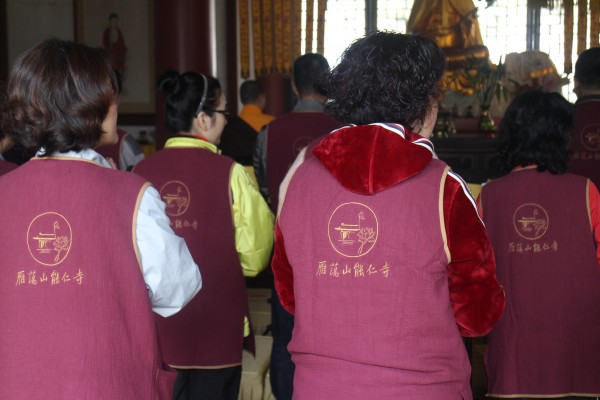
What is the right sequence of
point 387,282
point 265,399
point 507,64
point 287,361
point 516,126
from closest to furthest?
point 387,282
point 516,126
point 287,361
point 265,399
point 507,64

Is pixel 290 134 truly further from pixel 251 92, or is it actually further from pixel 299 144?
pixel 251 92

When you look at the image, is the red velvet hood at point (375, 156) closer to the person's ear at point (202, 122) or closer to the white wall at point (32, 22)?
the person's ear at point (202, 122)

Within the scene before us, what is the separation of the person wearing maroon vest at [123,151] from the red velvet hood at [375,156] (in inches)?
77.8

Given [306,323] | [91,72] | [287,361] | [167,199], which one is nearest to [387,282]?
[306,323]

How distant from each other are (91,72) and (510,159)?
1.19 metres

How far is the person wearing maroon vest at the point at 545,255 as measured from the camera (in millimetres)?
2096

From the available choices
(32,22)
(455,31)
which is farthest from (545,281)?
(32,22)

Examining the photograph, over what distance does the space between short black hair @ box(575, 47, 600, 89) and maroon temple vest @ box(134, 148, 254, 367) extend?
158 cm

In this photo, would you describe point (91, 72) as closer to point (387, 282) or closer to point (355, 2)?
point (387, 282)

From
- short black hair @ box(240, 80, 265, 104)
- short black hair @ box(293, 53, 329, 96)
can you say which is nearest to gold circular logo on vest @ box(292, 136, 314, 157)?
short black hair @ box(293, 53, 329, 96)

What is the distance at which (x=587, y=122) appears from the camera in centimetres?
316

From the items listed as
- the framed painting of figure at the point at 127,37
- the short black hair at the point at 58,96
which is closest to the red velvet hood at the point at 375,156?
the short black hair at the point at 58,96

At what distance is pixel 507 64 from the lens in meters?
6.94

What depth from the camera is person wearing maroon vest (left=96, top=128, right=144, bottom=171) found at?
320 cm
